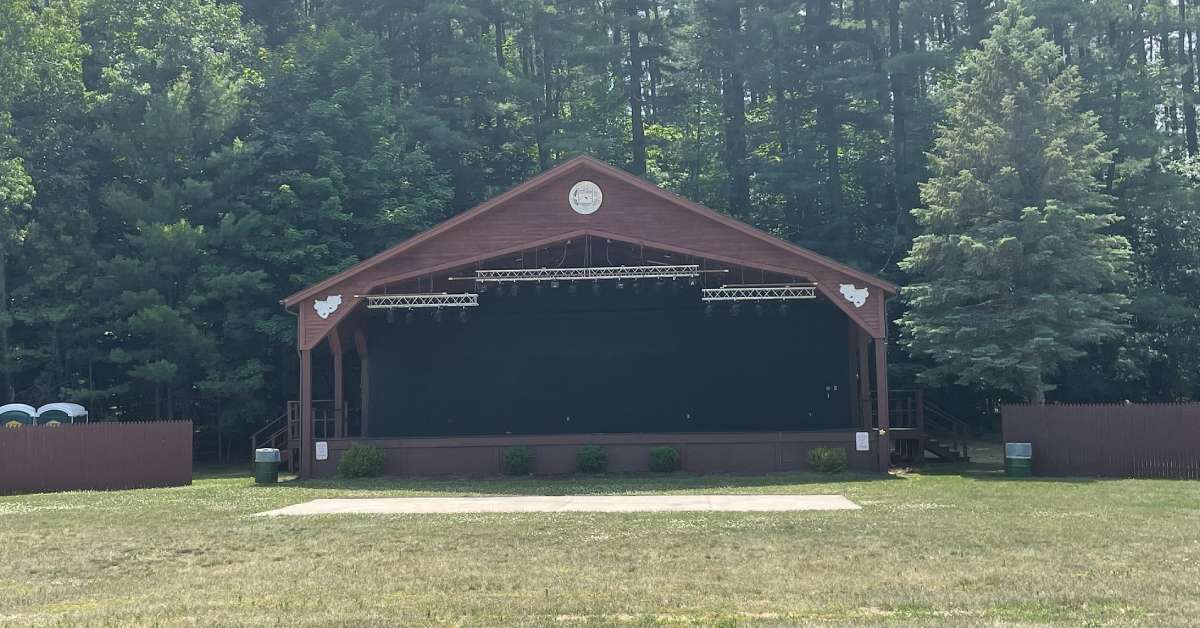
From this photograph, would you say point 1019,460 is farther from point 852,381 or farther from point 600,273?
point 600,273

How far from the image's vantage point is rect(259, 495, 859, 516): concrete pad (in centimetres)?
1759

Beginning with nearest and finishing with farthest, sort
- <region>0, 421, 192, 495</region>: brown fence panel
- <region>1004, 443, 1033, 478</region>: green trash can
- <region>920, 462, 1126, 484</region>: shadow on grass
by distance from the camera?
1. <region>920, 462, 1126, 484</region>: shadow on grass
2. <region>1004, 443, 1033, 478</region>: green trash can
3. <region>0, 421, 192, 495</region>: brown fence panel

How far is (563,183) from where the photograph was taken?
25.6m

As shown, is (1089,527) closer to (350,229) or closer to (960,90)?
(960,90)

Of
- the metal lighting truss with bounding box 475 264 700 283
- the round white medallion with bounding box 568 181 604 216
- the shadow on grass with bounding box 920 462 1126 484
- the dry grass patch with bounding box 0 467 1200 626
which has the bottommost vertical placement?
the shadow on grass with bounding box 920 462 1126 484

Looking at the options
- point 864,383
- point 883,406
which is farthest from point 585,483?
point 864,383

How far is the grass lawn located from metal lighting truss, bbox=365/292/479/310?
891 centimetres

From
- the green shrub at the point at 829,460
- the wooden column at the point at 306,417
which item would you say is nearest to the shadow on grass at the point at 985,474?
the green shrub at the point at 829,460

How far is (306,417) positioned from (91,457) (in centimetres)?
439

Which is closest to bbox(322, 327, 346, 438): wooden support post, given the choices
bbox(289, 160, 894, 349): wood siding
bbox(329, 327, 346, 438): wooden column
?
bbox(329, 327, 346, 438): wooden column

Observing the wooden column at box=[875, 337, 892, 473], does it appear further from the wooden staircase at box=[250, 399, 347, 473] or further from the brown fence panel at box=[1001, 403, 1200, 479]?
the wooden staircase at box=[250, 399, 347, 473]

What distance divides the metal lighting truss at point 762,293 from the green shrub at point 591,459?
458cm

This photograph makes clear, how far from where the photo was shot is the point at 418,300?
2838 cm

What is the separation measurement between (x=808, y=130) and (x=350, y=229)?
1827cm
